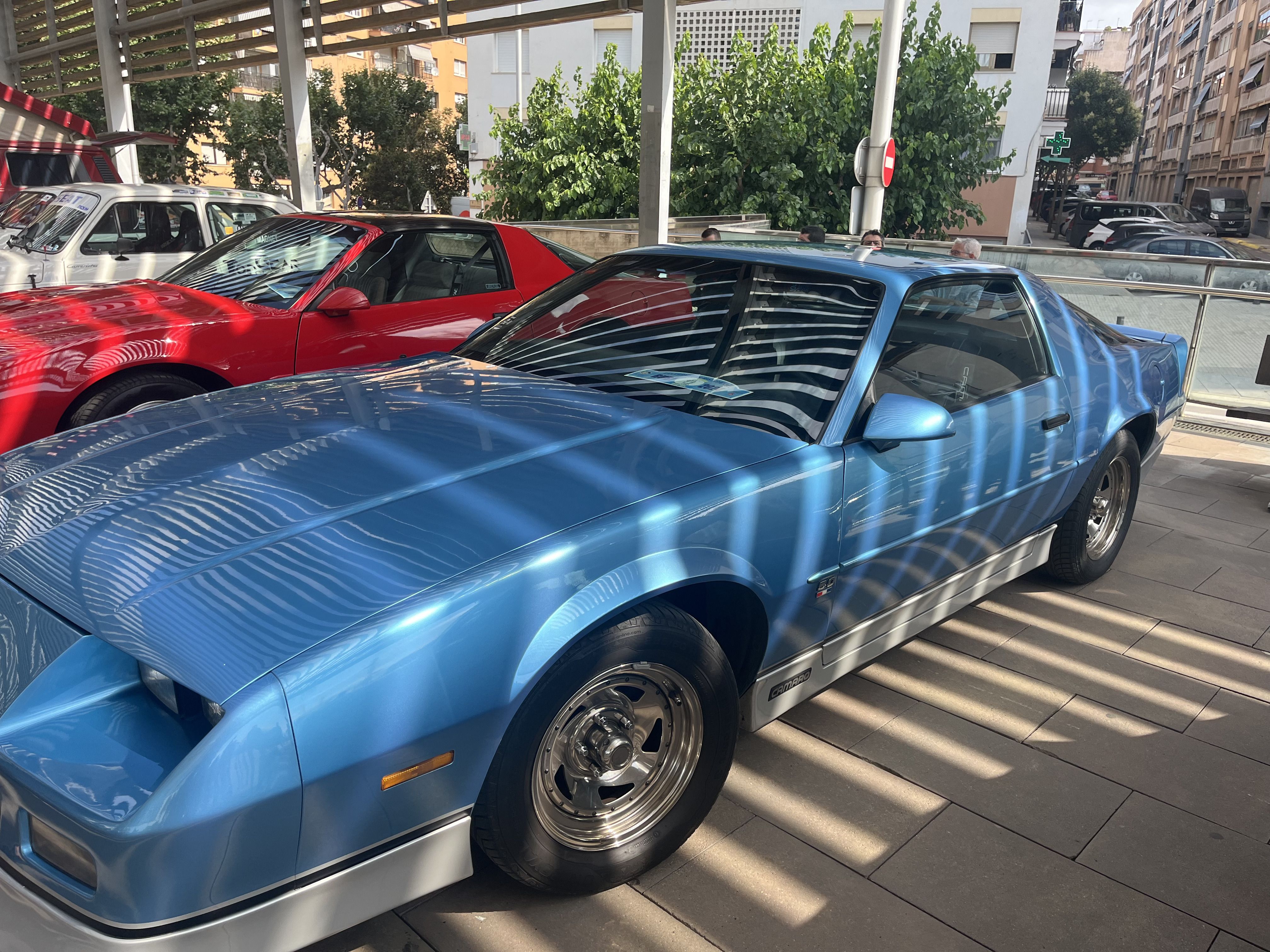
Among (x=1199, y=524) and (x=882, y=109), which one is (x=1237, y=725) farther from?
(x=882, y=109)

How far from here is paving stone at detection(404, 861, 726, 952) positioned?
2098 mm

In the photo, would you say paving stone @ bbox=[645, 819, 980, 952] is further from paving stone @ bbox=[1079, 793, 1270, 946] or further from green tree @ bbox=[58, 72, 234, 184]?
green tree @ bbox=[58, 72, 234, 184]

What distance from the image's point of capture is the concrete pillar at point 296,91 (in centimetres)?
1373

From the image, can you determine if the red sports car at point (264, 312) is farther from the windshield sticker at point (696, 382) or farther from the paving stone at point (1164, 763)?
the paving stone at point (1164, 763)

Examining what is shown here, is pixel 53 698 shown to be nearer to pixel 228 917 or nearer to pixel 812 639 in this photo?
pixel 228 917

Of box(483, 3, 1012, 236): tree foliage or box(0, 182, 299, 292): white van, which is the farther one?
box(483, 3, 1012, 236): tree foliage

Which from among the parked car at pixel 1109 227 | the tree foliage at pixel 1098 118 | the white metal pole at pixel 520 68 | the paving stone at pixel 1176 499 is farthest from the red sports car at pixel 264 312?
the tree foliage at pixel 1098 118

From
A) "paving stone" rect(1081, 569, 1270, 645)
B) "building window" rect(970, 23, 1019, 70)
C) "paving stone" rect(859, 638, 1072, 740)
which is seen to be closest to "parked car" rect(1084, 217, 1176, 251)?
"building window" rect(970, 23, 1019, 70)

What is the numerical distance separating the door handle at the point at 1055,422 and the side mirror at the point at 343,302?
3.26 m

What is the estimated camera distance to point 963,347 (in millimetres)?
3307

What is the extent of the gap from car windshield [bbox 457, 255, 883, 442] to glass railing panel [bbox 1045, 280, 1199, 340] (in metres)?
5.69

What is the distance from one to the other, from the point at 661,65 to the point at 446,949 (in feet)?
25.0

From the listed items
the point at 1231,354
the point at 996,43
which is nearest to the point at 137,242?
the point at 1231,354

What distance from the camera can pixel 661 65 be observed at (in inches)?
319
